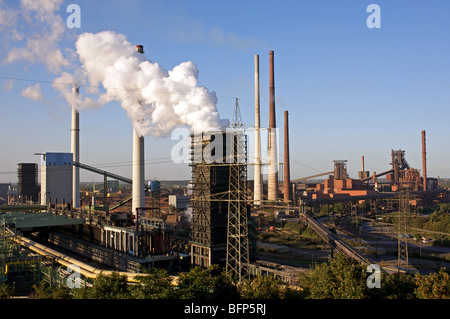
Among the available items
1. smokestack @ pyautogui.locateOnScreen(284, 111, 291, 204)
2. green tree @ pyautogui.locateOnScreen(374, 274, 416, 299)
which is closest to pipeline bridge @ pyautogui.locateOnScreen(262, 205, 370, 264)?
green tree @ pyautogui.locateOnScreen(374, 274, 416, 299)

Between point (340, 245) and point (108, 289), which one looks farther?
point (340, 245)

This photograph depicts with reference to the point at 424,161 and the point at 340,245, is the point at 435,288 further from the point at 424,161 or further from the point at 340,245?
the point at 424,161

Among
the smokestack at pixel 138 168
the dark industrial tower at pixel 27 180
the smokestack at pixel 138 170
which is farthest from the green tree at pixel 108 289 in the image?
the dark industrial tower at pixel 27 180

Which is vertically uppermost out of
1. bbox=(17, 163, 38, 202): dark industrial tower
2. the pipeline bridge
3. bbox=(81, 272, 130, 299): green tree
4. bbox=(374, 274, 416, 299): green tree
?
bbox=(17, 163, 38, 202): dark industrial tower

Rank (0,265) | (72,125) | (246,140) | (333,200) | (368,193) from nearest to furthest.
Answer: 1. (0,265)
2. (246,140)
3. (72,125)
4. (333,200)
5. (368,193)

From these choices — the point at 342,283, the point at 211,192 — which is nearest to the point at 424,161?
the point at 211,192

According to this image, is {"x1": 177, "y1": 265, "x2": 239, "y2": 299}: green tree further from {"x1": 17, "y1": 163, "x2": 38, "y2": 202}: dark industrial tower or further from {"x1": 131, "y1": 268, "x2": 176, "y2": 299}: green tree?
{"x1": 17, "y1": 163, "x2": 38, "y2": 202}: dark industrial tower

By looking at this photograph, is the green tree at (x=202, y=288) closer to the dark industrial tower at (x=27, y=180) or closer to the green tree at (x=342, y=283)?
the green tree at (x=342, y=283)

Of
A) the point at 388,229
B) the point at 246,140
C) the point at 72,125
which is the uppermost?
the point at 72,125

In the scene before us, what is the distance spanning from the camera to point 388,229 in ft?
244

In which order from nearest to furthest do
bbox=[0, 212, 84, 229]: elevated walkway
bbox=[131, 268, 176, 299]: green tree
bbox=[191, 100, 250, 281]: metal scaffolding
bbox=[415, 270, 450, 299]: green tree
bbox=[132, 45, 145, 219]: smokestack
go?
bbox=[131, 268, 176, 299]: green tree, bbox=[415, 270, 450, 299]: green tree, bbox=[191, 100, 250, 281]: metal scaffolding, bbox=[0, 212, 84, 229]: elevated walkway, bbox=[132, 45, 145, 219]: smokestack
